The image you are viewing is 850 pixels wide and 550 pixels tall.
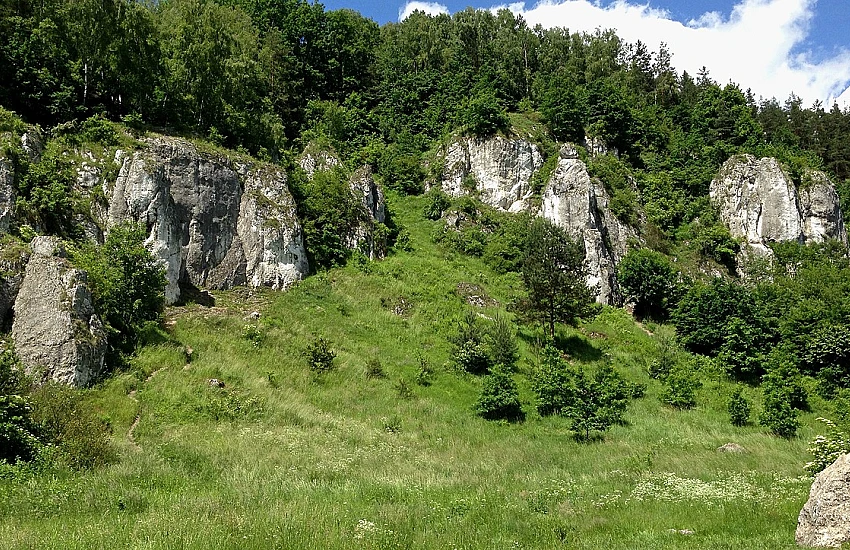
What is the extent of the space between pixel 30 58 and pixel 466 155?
3671cm

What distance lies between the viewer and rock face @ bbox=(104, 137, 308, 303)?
96.2ft

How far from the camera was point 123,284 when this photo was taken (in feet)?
76.2

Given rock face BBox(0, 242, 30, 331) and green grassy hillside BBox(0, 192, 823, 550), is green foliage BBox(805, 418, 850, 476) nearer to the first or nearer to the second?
green grassy hillside BBox(0, 192, 823, 550)

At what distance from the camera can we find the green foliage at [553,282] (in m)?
33.6

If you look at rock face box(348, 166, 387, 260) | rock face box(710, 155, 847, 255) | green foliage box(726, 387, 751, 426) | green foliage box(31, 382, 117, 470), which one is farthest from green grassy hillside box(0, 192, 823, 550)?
rock face box(710, 155, 847, 255)

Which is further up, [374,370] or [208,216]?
[208,216]

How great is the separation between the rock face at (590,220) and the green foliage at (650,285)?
152cm

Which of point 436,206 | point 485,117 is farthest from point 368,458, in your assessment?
point 485,117

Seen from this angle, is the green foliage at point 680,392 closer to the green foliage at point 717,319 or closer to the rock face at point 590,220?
the green foliage at point 717,319

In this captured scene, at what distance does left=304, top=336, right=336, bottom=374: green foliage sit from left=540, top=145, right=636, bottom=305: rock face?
86.1 ft

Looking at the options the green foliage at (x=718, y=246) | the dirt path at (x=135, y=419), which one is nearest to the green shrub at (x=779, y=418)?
the dirt path at (x=135, y=419)

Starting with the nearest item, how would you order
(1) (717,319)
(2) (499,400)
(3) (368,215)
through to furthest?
(2) (499,400), (1) (717,319), (3) (368,215)

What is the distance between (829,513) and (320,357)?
818 inches

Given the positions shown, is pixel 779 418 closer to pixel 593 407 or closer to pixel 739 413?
pixel 739 413
